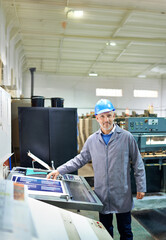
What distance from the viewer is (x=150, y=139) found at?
4270 millimetres

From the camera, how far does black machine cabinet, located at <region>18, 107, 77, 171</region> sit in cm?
290

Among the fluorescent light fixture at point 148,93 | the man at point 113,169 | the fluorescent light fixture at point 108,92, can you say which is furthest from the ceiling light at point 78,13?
the fluorescent light fixture at point 148,93

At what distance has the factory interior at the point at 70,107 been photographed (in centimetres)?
113

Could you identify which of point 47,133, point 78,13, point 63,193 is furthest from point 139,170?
point 78,13

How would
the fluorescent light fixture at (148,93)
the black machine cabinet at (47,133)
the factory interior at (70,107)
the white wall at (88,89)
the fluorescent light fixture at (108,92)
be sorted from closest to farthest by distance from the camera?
the factory interior at (70,107), the black machine cabinet at (47,133), the white wall at (88,89), the fluorescent light fixture at (108,92), the fluorescent light fixture at (148,93)

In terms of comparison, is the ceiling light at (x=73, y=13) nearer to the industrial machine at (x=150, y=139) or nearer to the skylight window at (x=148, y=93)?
the industrial machine at (x=150, y=139)

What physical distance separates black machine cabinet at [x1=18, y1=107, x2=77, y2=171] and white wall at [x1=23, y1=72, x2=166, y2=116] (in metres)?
9.58

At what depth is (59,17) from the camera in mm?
5895

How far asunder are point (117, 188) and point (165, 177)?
2.98 metres

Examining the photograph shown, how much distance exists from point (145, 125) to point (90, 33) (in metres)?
4.17

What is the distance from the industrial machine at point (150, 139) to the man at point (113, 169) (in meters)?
2.13

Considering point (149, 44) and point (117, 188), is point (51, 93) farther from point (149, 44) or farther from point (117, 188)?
point (117, 188)

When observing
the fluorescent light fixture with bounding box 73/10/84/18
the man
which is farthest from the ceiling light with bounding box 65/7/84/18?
the man

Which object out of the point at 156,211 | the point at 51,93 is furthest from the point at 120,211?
the point at 51,93
